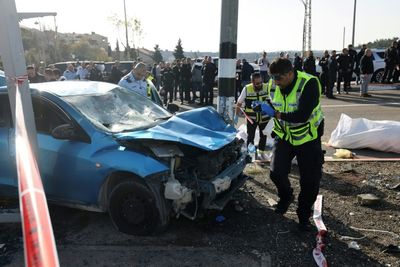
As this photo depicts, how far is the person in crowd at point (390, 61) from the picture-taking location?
650 inches

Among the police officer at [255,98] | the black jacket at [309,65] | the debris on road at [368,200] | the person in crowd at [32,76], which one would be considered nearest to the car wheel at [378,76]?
the black jacket at [309,65]

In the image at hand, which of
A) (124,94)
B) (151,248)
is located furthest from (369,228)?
(124,94)

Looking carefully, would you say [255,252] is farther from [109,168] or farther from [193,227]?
[109,168]

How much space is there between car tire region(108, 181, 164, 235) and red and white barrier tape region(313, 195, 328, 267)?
56.9 inches

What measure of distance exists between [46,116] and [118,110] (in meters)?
0.78

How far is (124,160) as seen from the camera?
3.84m

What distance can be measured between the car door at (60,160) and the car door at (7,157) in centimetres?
37

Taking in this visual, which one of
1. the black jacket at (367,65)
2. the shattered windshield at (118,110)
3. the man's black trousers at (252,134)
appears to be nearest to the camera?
the shattered windshield at (118,110)

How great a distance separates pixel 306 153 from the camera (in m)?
4.02

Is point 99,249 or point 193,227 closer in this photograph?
point 99,249

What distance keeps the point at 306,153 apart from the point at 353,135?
12.4ft

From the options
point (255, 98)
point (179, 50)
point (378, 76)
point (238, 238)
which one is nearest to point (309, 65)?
point (378, 76)

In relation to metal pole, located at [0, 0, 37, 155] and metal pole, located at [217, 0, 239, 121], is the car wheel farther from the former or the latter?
metal pole, located at [0, 0, 37, 155]

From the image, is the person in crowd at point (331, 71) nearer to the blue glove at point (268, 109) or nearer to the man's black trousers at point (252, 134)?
the man's black trousers at point (252, 134)
